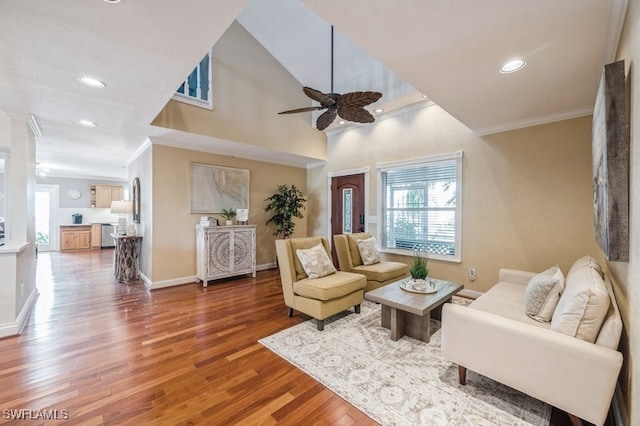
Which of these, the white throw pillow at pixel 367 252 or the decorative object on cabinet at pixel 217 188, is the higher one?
the decorative object on cabinet at pixel 217 188

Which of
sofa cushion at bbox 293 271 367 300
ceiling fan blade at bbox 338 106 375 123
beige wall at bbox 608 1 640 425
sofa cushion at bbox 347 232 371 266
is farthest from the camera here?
sofa cushion at bbox 347 232 371 266

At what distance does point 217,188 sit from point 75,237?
7.19m

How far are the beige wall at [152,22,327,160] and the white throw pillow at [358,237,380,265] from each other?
2524mm

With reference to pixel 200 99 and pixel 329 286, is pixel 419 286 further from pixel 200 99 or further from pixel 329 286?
pixel 200 99

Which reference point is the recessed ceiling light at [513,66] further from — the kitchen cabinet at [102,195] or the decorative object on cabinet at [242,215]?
the kitchen cabinet at [102,195]

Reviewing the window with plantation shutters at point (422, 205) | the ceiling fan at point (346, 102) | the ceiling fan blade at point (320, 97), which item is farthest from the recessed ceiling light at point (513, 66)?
the window with plantation shutters at point (422, 205)

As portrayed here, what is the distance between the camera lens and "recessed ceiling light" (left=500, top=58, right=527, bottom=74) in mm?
2123

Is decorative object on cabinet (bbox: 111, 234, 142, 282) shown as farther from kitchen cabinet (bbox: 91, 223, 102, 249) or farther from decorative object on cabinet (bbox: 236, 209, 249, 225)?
kitchen cabinet (bbox: 91, 223, 102, 249)

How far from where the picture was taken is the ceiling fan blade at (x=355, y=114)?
10.1ft

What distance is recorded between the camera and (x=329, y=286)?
2850 mm

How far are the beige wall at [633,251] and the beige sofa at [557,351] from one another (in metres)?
0.08

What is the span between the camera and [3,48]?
1.92 m

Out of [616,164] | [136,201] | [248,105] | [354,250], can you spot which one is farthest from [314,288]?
[136,201]

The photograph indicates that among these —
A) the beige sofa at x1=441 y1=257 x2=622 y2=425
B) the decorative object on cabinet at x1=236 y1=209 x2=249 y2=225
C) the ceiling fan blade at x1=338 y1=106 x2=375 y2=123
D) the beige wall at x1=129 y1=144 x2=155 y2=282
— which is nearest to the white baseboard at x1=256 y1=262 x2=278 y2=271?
the decorative object on cabinet at x1=236 y1=209 x2=249 y2=225
